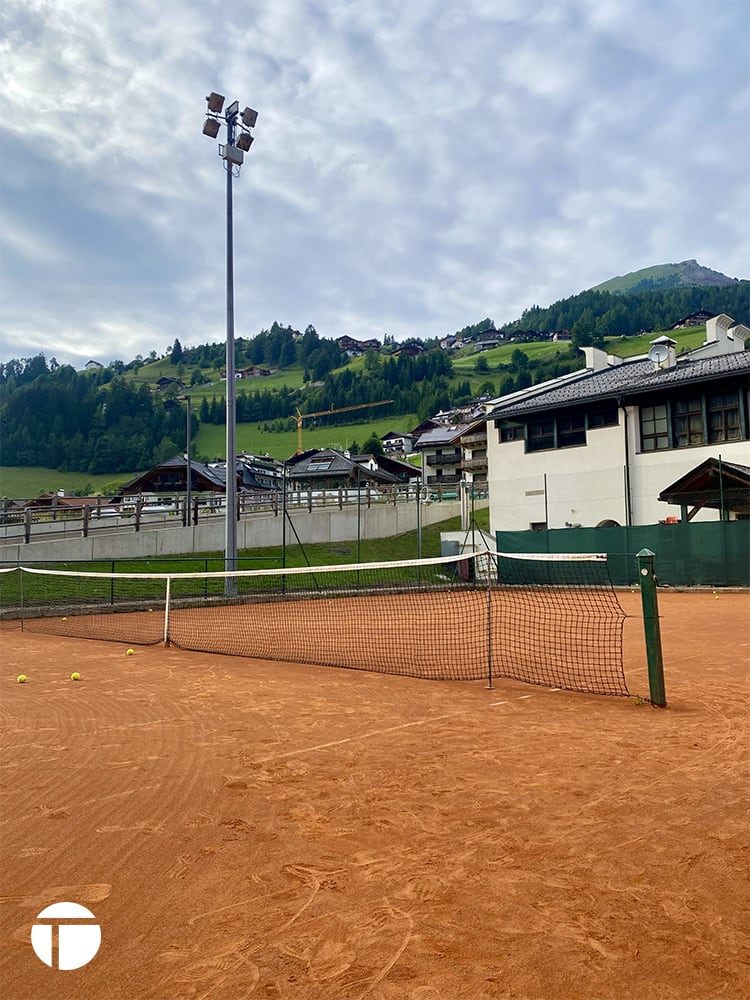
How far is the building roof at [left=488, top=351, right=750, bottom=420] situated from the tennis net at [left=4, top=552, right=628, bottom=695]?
894 centimetres

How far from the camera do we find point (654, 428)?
30078mm

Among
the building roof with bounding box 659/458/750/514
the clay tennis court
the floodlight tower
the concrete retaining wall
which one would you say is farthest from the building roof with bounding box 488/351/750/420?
the clay tennis court

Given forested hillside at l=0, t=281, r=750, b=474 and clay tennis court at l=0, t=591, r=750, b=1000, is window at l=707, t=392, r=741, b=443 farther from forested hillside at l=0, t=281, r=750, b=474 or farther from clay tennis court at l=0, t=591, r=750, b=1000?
forested hillside at l=0, t=281, r=750, b=474

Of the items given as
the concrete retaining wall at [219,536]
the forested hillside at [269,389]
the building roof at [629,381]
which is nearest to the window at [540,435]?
the building roof at [629,381]

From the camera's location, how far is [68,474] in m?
105

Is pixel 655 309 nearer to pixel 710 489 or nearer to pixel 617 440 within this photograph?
pixel 617 440

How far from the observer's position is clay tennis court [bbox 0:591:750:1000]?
2732 millimetres

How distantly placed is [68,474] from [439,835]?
110m

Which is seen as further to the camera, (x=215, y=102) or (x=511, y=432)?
(x=511, y=432)

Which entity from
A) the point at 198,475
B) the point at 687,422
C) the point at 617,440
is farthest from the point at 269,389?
the point at 687,422

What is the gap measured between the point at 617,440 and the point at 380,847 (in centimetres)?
2901

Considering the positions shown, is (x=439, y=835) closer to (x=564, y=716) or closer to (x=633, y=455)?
(x=564, y=716)

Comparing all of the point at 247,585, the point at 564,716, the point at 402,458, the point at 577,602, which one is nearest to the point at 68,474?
the point at 402,458

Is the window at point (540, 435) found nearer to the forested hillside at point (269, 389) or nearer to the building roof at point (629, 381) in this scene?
the building roof at point (629, 381)
